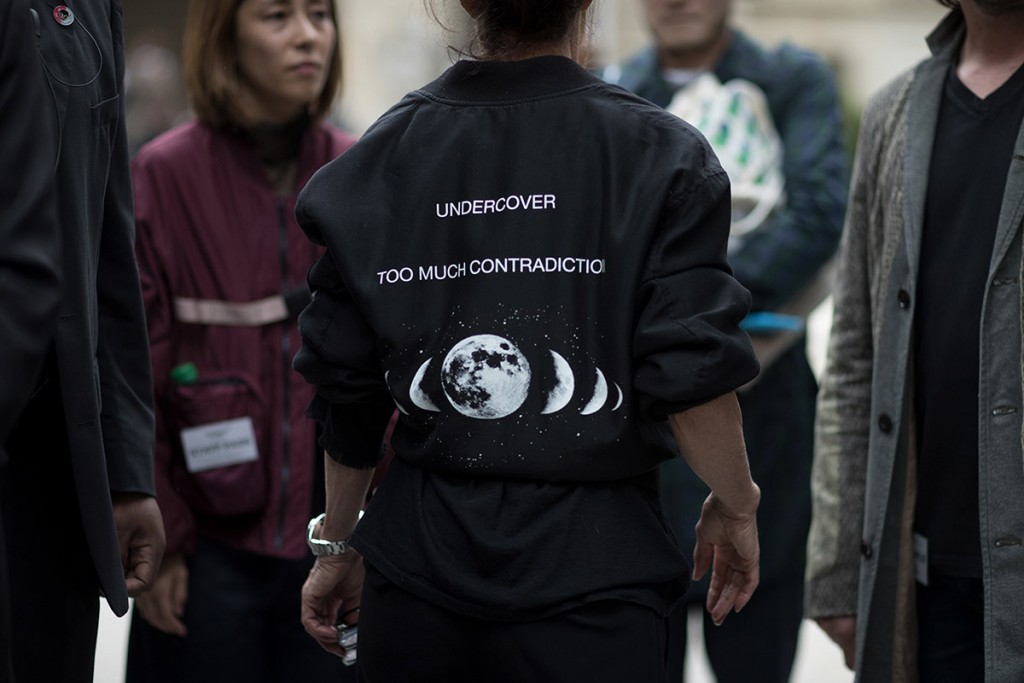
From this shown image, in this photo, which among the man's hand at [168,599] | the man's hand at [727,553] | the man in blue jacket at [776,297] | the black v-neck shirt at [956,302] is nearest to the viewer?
the man's hand at [727,553]

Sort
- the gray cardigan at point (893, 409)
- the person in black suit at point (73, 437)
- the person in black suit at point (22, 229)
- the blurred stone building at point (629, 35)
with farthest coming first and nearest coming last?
the blurred stone building at point (629, 35)
the gray cardigan at point (893, 409)
the person in black suit at point (73, 437)
the person in black suit at point (22, 229)

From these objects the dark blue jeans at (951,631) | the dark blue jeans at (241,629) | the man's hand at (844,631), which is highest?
the dark blue jeans at (951,631)

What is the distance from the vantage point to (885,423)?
2.66 metres

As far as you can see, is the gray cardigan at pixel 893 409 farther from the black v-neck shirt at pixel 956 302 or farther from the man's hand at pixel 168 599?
the man's hand at pixel 168 599

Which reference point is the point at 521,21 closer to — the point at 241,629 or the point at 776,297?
A: the point at 241,629

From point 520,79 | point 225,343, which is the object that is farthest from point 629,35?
point 520,79

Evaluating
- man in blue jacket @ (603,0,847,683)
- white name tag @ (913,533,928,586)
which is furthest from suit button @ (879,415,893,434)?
man in blue jacket @ (603,0,847,683)

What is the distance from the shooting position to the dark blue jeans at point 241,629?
3.10 m

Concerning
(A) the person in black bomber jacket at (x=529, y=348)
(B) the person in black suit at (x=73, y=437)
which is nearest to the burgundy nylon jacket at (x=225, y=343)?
(B) the person in black suit at (x=73, y=437)

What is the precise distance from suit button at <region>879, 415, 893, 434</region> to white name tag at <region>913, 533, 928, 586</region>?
0.21 m

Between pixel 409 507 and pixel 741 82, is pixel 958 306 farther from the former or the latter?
pixel 741 82

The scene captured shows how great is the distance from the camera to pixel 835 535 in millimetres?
2865

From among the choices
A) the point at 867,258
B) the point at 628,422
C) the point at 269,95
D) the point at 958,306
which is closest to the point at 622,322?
the point at 628,422

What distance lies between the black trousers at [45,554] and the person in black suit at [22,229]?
0.92 ft
